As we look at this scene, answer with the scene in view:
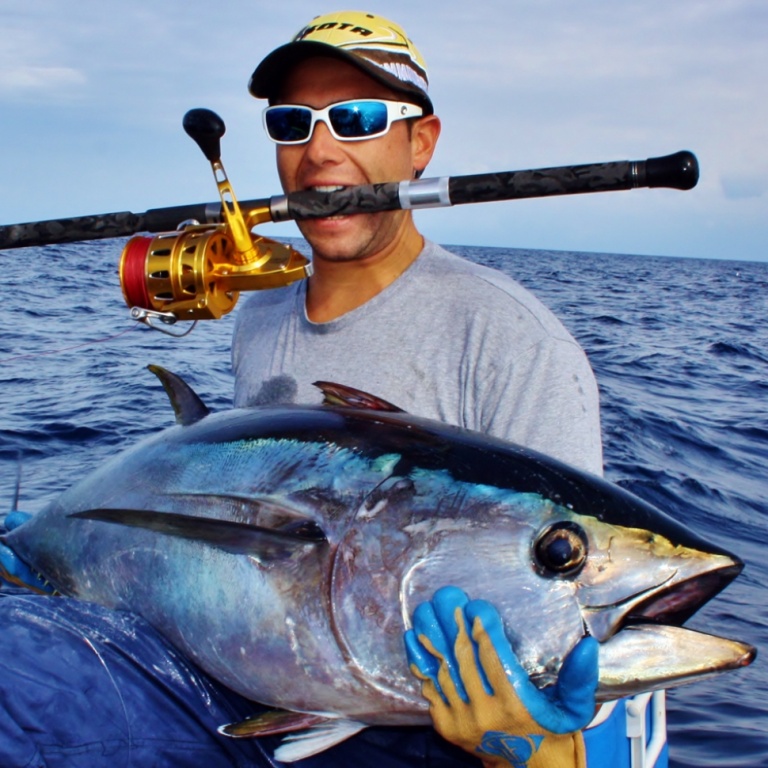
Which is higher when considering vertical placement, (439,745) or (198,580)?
(198,580)

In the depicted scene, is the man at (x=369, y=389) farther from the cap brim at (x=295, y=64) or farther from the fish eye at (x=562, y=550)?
the fish eye at (x=562, y=550)

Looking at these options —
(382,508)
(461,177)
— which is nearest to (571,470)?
(382,508)

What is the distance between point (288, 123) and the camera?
3059 millimetres

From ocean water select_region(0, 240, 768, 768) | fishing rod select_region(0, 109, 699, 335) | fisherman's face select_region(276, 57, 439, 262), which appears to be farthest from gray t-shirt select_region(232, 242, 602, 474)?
ocean water select_region(0, 240, 768, 768)

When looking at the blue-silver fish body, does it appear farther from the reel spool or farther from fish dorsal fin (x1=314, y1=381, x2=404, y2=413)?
the reel spool

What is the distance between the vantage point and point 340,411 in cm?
223

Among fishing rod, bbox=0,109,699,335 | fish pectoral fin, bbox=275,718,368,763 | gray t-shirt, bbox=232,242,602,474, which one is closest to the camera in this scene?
fish pectoral fin, bbox=275,718,368,763

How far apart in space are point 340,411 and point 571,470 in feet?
2.02

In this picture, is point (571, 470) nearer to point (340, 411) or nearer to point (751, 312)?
point (340, 411)

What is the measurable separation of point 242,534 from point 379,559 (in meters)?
0.31

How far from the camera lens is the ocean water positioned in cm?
446

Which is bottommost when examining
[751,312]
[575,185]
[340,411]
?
[751,312]

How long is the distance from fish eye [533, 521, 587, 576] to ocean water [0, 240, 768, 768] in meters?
2.59

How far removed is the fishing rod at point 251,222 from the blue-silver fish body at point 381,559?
21.7 inches
